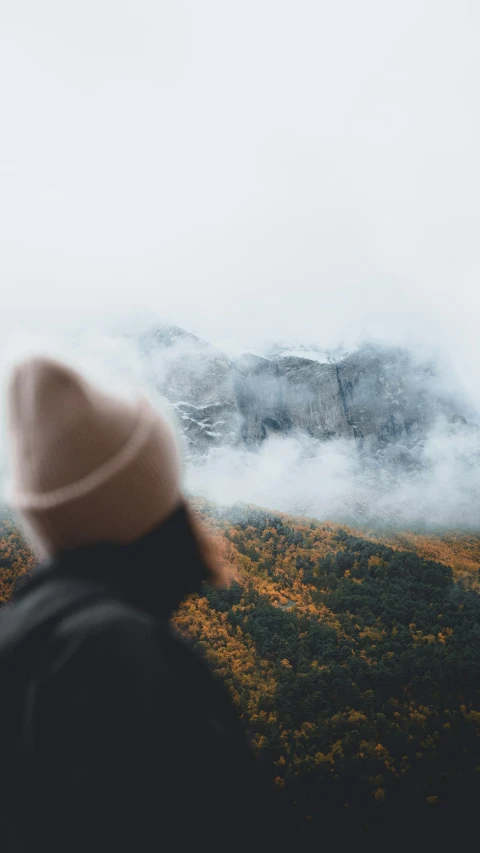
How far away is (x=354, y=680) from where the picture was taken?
1488cm

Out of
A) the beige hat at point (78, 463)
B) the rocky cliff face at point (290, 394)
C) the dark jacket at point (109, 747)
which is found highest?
the beige hat at point (78, 463)

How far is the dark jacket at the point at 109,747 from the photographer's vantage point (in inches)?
26.7

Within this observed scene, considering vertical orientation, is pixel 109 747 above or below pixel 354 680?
above

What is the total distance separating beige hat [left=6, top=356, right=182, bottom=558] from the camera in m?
0.92

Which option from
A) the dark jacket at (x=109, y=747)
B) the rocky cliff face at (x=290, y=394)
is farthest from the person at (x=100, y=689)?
the rocky cliff face at (x=290, y=394)

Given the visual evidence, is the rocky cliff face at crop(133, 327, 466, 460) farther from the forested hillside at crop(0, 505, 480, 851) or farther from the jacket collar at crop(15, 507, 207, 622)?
the jacket collar at crop(15, 507, 207, 622)

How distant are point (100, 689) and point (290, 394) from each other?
88289 millimetres

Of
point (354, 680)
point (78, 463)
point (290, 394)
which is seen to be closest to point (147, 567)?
point (78, 463)

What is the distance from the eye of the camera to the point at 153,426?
42.3 inches

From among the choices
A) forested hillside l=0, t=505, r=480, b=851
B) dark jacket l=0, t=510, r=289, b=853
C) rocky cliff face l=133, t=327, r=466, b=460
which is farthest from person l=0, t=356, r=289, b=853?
rocky cliff face l=133, t=327, r=466, b=460

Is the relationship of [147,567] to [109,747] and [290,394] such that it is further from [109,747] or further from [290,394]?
[290,394]

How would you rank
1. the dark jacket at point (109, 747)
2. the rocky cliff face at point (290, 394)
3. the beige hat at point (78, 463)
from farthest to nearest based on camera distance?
the rocky cliff face at point (290, 394) < the beige hat at point (78, 463) < the dark jacket at point (109, 747)

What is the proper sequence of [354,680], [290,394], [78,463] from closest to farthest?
[78,463]
[354,680]
[290,394]

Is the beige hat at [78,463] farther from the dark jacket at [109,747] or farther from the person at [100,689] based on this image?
the dark jacket at [109,747]
